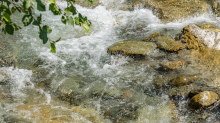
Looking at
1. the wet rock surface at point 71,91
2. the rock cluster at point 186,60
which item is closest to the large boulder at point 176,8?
the rock cluster at point 186,60

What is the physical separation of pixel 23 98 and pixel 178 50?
15.5 ft

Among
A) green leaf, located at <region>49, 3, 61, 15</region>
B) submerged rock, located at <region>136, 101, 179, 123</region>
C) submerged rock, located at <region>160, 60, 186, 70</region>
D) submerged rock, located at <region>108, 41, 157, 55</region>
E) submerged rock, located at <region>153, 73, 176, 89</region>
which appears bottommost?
submerged rock, located at <region>136, 101, 179, 123</region>

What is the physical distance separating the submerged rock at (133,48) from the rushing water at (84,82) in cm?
25

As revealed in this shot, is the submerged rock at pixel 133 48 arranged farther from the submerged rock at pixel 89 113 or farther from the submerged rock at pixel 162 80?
the submerged rock at pixel 89 113

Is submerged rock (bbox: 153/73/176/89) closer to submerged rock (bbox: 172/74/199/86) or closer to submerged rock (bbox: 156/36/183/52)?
submerged rock (bbox: 172/74/199/86)

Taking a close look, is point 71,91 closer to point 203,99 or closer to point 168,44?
point 203,99

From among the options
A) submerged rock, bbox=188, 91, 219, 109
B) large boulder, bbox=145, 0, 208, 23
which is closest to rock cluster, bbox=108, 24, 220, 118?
submerged rock, bbox=188, 91, 219, 109

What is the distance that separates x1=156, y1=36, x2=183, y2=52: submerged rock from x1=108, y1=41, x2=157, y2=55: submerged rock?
235mm

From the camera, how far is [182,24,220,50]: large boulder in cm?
603

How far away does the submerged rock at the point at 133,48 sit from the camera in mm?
5887

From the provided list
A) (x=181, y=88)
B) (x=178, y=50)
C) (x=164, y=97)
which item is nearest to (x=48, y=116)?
(x=164, y=97)

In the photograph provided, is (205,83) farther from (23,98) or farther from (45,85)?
(23,98)

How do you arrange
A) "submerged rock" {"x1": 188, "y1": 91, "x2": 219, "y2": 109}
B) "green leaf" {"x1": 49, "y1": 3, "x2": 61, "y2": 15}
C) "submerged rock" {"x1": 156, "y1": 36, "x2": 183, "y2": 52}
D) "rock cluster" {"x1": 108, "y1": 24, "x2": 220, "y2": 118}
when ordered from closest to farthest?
"green leaf" {"x1": 49, "y1": 3, "x2": 61, "y2": 15} → "submerged rock" {"x1": 188, "y1": 91, "x2": 219, "y2": 109} → "rock cluster" {"x1": 108, "y1": 24, "x2": 220, "y2": 118} → "submerged rock" {"x1": 156, "y1": 36, "x2": 183, "y2": 52}

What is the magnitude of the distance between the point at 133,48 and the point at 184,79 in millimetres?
1920
